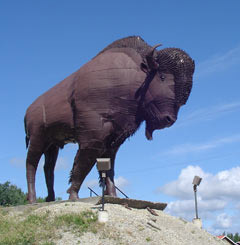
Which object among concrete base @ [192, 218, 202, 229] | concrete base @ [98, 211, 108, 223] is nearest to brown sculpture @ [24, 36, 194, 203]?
concrete base @ [98, 211, 108, 223]

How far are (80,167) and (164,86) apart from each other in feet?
12.1

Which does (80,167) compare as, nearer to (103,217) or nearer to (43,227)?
(103,217)

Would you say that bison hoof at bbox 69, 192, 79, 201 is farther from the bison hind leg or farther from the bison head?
the bison head

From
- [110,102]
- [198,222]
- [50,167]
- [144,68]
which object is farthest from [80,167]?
[198,222]

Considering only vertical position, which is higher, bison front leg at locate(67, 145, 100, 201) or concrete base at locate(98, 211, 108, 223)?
bison front leg at locate(67, 145, 100, 201)

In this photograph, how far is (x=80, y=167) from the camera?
47.1 feet

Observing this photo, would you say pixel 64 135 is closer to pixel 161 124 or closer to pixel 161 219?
pixel 161 124

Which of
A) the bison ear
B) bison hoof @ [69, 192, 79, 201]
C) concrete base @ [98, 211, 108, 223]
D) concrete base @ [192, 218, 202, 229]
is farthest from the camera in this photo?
concrete base @ [192, 218, 202, 229]

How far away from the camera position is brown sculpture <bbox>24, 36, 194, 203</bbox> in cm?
1414

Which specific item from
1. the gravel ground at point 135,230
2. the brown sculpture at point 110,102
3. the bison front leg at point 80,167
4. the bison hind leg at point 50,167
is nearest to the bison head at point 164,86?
the brown sculpture at point 110,102

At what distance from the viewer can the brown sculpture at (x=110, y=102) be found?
14.1m

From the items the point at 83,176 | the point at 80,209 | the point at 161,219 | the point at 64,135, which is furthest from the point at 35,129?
the point at 161,219

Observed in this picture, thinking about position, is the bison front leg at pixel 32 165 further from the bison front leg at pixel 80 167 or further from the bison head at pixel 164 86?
the bison head at pixel 164 86

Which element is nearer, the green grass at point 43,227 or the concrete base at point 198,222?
the green grass at point 43,227
